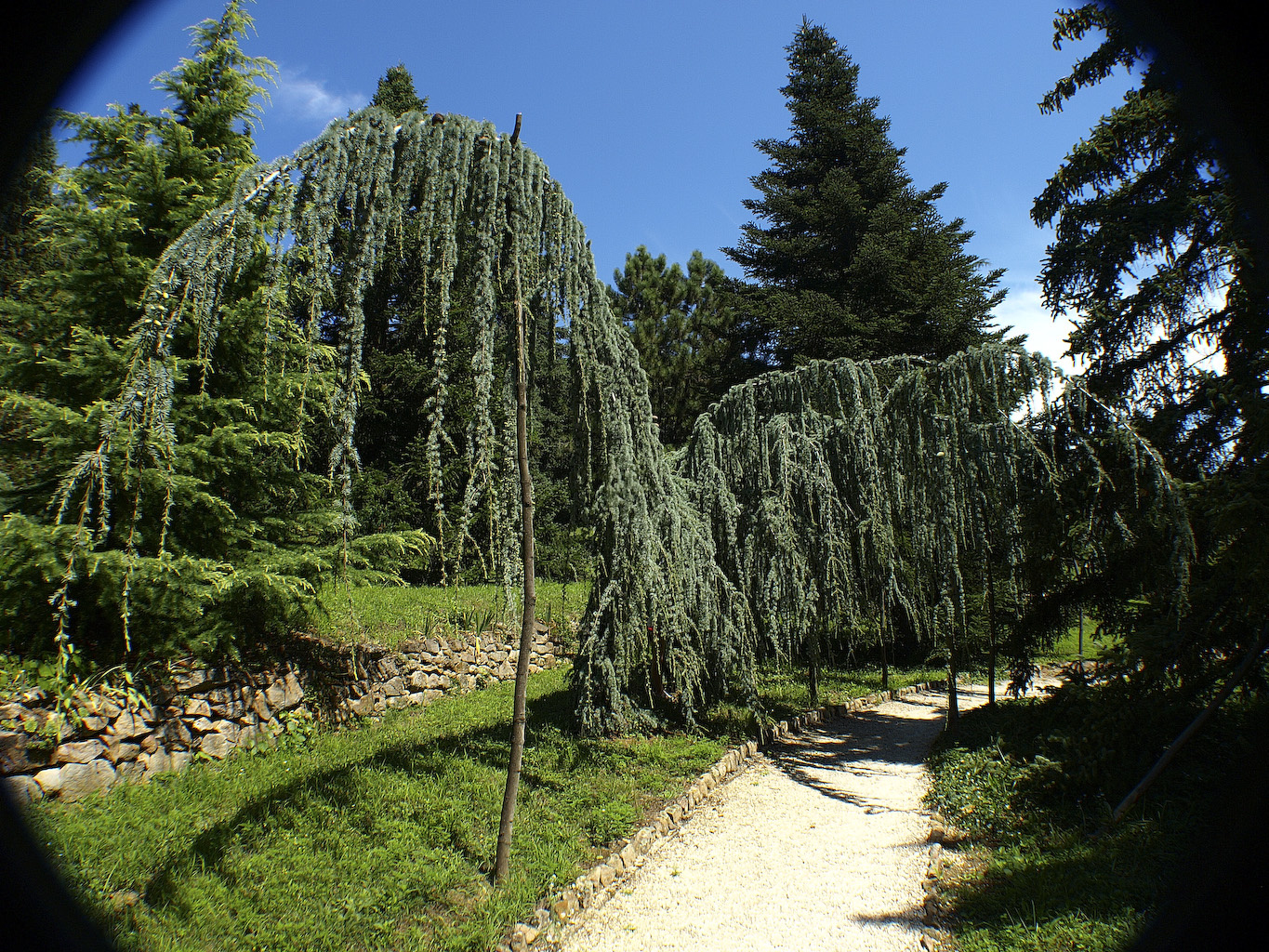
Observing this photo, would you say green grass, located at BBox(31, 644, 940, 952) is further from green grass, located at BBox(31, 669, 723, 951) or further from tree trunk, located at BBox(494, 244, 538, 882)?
tree trunk, located at BBox(494, 244, 538, 882)

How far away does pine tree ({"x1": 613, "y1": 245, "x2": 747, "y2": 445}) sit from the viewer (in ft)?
65.3

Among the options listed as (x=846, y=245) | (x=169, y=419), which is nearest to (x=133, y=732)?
(x=169, y=419)

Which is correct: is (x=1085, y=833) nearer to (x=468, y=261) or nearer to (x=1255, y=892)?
(x=1255, y=892)

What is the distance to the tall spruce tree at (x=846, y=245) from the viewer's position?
16408mm

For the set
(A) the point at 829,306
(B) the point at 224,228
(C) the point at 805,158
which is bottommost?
(B) the point at 224,228

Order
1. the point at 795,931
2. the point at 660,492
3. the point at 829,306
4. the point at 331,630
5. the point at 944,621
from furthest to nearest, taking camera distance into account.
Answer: the point at 829,306 < the point at 331,630 < the point at 944,621 < the point at 660,492 < the point at 795,931

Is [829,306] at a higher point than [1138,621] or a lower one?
higher

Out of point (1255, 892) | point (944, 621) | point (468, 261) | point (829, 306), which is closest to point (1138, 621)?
point (944, 621)

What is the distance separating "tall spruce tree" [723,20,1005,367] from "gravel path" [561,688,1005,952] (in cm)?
1130

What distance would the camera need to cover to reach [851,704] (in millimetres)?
9602

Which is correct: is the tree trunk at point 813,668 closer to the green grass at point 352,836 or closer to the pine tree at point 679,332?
the green grass at point 352,836

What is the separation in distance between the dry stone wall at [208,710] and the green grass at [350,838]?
24 centimetres

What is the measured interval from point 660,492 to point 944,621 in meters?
3.93

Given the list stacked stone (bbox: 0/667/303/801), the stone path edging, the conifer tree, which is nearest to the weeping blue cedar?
the conifer tree
